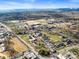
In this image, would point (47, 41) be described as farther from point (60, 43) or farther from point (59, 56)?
point (59, 56)

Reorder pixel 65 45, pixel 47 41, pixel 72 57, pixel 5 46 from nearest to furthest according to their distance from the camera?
pixel 72 57
pixel 5 46
pixel 65 45
pixel 47 41

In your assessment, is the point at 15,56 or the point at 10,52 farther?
the point at 10,52

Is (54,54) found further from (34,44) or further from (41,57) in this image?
(34,44)

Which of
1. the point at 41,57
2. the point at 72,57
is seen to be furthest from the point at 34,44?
the point at 72,57

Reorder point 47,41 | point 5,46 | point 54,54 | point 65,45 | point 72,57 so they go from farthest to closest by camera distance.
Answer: point 47,41, point 65,45, point 5,46, point 54,54, point 72,57

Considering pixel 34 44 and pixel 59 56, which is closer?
pixel 59 56

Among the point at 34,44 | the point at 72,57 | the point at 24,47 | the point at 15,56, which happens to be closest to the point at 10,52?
the point at 15,56

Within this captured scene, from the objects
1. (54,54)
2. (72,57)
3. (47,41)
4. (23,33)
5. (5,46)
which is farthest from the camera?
(23,33)

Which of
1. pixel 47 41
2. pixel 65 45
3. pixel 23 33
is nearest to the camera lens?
pixel 65 45
